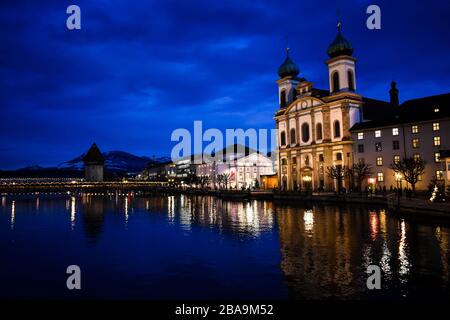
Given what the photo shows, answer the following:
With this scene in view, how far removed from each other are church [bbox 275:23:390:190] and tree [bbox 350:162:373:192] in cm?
278

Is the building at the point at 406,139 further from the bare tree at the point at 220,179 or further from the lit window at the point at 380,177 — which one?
the bare tree at the point at 220,179

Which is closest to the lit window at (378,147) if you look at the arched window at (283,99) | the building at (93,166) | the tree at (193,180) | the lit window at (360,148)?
the lit window at (360,148)

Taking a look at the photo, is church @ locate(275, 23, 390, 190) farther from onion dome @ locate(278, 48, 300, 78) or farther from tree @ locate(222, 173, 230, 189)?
tree @ locate(222, 173, 230, 189)

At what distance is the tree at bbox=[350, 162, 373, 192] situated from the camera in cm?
6469

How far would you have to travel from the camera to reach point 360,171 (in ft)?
212

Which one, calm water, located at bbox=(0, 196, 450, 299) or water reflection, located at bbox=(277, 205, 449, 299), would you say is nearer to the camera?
water reflection, located at bbox=(277, 205, 449, 299)

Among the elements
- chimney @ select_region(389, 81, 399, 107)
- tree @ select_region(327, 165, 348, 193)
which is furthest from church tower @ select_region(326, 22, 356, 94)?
tree @ select_region(327, 165, 348, 193)

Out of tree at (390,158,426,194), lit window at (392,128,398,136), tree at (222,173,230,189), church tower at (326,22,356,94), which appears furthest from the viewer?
tree at (222,173,230,189)

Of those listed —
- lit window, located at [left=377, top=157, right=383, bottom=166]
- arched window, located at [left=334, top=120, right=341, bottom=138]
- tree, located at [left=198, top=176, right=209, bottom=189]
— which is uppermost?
arched window, located at [left=334, top=120, right=341, bottom=138]

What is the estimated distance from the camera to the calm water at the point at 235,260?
15336 mm

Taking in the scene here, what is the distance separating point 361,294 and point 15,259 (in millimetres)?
19288

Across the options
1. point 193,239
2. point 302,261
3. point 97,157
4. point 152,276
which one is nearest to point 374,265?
point 302,261

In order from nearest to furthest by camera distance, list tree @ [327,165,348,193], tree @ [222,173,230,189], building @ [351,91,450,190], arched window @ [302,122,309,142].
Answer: building @ [351,91,450,190]
tree @ [327,165,348,193]
arched window @ [302,122,309,142]
tree @ [222,173,230,189]

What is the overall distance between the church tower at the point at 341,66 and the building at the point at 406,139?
918 centimetres
